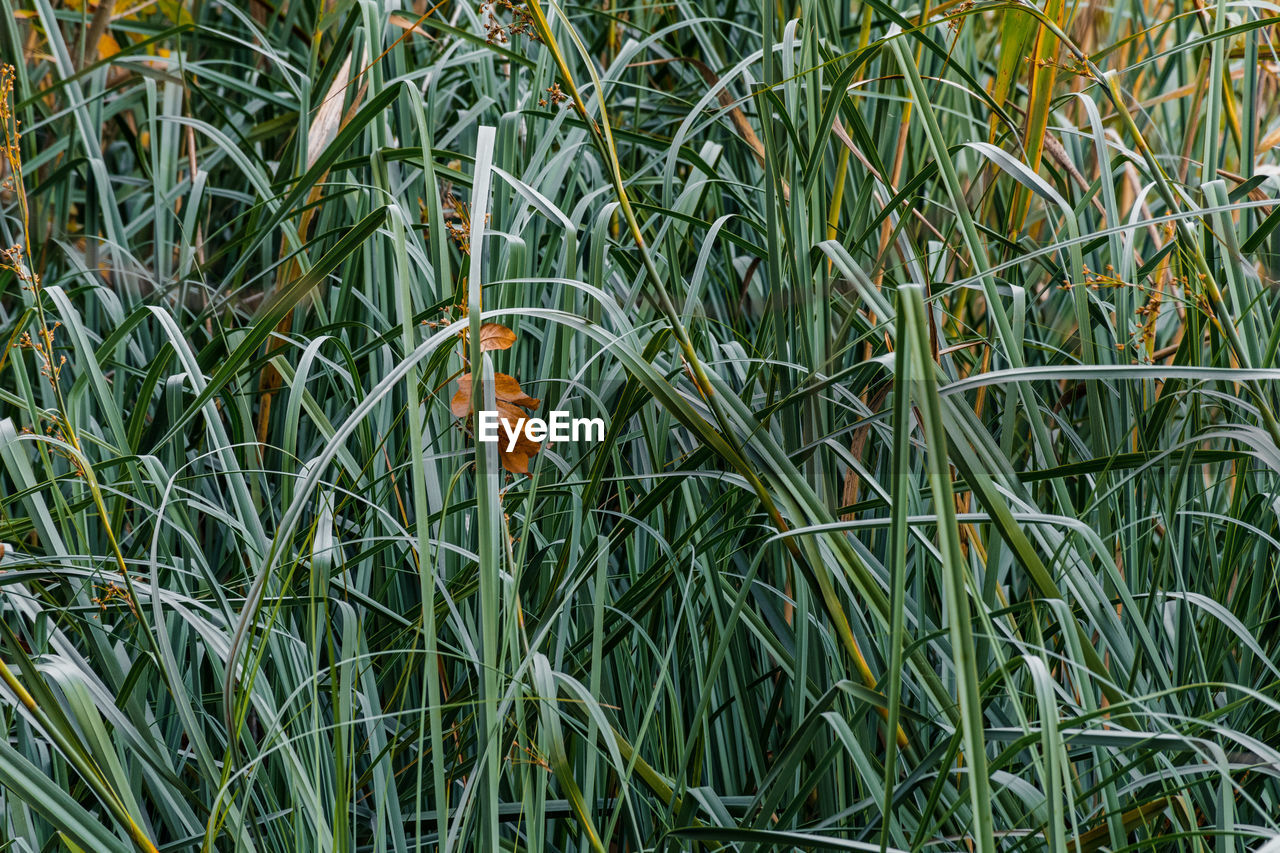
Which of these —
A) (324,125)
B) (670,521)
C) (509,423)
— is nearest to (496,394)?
(509,423)

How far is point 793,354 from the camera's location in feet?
2.44

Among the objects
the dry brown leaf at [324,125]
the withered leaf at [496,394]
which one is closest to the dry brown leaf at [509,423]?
the withered leaf at [496,394]

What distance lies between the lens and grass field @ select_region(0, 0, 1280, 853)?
52 centimetres

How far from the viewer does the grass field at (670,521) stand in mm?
520

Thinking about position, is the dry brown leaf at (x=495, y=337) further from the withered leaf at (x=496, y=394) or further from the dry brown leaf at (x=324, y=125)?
the dry brown leaf at (x=324, y=125)

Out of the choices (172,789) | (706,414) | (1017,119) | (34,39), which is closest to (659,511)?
(706,414)

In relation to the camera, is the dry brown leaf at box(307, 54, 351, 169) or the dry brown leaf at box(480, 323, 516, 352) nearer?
the dry brown leaf at box(480, 323, 516, 352)

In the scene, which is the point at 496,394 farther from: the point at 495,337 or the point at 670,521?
the point at 670,521

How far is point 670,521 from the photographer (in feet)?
2.42

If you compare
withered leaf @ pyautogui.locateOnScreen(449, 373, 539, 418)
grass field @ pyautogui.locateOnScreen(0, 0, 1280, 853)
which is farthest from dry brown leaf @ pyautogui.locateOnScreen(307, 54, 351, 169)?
withered leaf @ pyautogui.locateOnScreen(449, 373, 539, 418)

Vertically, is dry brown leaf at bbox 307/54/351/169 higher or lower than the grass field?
higher

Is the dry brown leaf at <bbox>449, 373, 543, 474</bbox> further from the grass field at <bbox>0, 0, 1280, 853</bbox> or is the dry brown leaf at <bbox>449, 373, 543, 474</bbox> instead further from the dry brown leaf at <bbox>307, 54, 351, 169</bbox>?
the dry brown leaf at <bbox>307, 54, 351, 169</bbox>

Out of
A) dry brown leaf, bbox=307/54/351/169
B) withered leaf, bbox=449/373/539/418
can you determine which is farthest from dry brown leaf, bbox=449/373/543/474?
dry brown leaf, bbox=307/54/351/169

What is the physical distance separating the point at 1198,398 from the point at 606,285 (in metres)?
0.52
